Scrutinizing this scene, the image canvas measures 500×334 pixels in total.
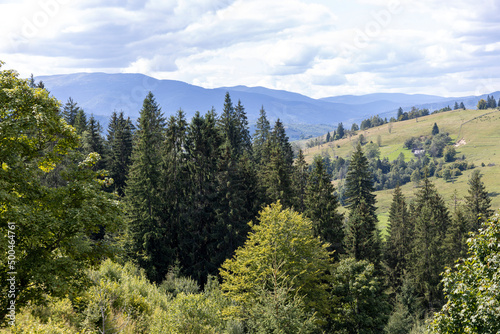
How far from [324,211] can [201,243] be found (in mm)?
15508

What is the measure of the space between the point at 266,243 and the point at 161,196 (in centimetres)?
1954

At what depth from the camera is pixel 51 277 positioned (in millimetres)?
12000

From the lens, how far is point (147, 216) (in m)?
40.1

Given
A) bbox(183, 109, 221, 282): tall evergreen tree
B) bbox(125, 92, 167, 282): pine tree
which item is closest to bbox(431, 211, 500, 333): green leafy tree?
bbox(183, 109, 221, 282): tall evergreen tree

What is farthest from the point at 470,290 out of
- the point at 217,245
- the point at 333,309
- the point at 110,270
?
the point at 217,245

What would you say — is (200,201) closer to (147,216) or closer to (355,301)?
(147,216)

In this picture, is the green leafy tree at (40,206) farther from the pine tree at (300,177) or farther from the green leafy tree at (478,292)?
the pine tree at (300,177)

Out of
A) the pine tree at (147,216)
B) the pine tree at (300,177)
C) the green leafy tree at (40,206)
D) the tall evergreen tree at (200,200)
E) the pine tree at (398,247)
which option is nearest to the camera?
the green leafy tree at (40,206)

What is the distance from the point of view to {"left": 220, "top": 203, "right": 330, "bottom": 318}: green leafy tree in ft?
86.8

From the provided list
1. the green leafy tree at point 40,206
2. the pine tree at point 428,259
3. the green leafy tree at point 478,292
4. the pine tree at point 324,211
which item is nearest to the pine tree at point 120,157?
the pine tree at point 324,211

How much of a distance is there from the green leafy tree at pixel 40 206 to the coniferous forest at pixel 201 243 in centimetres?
5

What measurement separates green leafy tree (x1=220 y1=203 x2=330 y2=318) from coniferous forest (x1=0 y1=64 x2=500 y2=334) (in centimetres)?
13

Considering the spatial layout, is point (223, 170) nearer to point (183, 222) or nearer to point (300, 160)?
point (183, 222)

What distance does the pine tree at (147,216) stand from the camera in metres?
39.9
